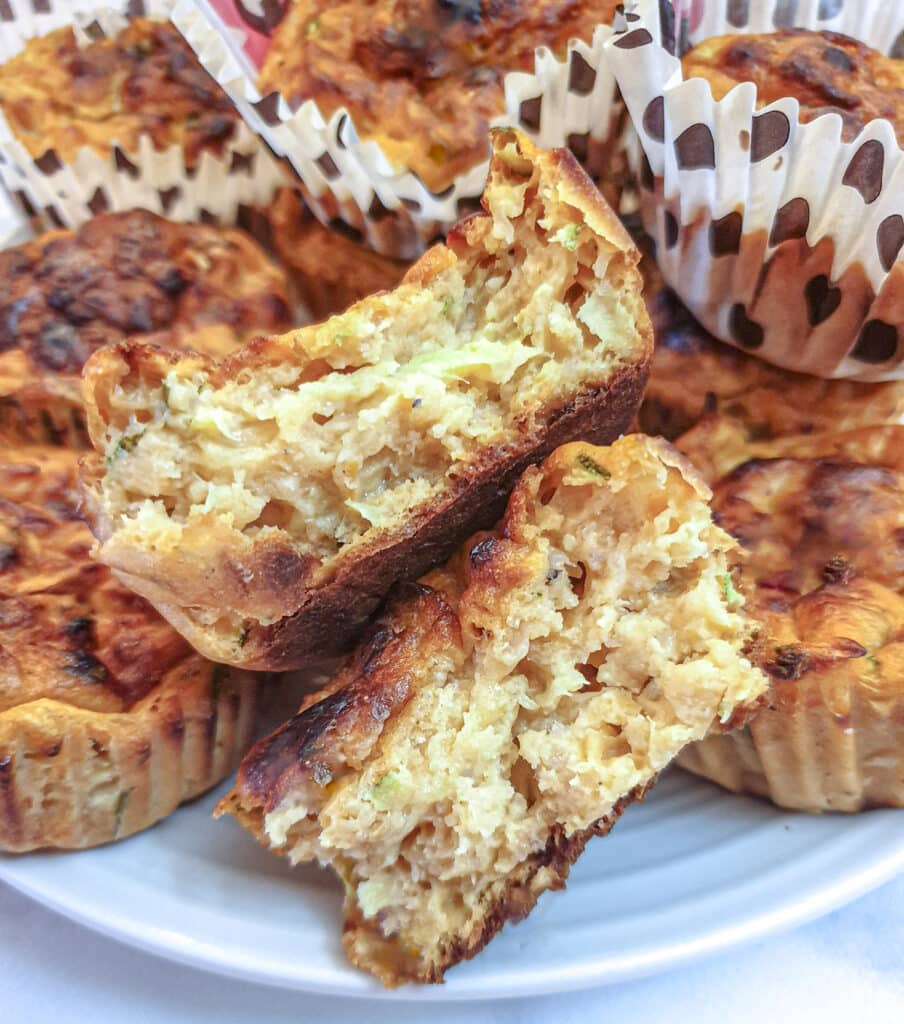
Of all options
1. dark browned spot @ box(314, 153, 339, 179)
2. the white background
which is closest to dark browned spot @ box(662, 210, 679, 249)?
dark browned spot @ box(314, 153, 339, 179)

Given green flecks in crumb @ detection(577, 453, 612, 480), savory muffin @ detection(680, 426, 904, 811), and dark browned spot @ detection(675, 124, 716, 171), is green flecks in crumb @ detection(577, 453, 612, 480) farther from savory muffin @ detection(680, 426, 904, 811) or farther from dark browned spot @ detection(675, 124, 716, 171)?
dark browned spot @ detection(675, 124, 716, 171)

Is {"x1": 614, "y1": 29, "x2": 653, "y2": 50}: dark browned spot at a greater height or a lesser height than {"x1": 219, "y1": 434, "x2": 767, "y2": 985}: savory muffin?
greater

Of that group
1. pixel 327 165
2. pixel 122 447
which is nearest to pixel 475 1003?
pixel 122 447

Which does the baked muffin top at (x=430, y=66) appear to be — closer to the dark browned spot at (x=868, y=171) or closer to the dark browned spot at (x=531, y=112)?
the dark browned spot at (x=531, y=112)

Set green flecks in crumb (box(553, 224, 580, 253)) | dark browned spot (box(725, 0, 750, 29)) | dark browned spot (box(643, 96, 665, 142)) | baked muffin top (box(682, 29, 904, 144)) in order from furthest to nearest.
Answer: dark browned spot (box(725, 0, 750, 29)), baked muffin top (box(682, 29, 904, 144)), dark browned spot (box(643, 96, 665, 142)), green flecks in crumb (box(553, 224, 580, 253))

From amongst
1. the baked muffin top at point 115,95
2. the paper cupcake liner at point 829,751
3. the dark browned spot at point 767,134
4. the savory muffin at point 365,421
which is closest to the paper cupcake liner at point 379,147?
the baked muffin top at point 115,95

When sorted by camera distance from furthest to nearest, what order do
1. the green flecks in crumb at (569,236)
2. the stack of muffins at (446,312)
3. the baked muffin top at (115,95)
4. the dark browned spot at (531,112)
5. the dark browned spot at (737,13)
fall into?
the baked muffin top at (115,95) < the dark browned spot at (737,13) < the dark browned spot at (531,112) < the stack of muffins at (446,312) < the green flecks in crumb at (569,236)

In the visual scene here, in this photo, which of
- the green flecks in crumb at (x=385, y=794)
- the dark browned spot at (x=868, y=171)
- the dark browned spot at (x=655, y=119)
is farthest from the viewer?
the dark browned spot at (x=655, y=119)
